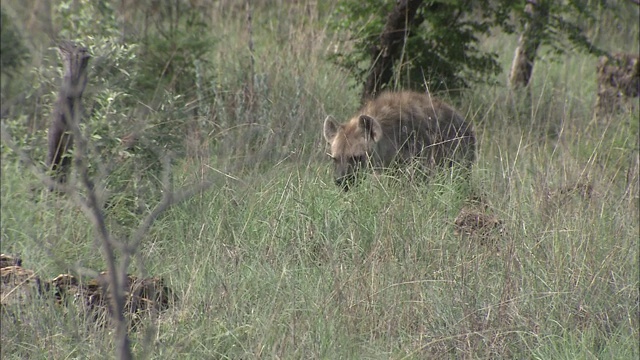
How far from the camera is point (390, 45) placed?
7.59 metres

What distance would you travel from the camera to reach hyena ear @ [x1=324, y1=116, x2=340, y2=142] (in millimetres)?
6324

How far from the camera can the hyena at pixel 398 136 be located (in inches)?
241

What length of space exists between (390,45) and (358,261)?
354cm

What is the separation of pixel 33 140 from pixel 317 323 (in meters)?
3.08

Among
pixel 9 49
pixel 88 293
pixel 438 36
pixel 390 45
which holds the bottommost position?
pixel 88 293

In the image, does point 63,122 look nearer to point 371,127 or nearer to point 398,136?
point 371,127

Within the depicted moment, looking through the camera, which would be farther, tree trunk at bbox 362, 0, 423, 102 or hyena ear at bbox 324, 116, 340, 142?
tree trunk at bbox 362, 0, 423, 102

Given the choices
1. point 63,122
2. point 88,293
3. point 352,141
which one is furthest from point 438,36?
point 88,293

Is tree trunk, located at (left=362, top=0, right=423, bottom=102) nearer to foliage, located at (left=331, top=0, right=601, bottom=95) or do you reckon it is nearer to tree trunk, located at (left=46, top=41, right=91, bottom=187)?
foliage, located at (left=331, top=0, right=601, bottom=95)

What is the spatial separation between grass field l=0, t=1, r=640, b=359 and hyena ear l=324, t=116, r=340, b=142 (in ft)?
0.23

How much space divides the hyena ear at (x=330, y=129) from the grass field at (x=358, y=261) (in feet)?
0.23

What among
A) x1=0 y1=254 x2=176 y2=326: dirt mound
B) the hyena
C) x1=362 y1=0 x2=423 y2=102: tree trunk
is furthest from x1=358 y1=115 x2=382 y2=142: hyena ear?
x1=0 y1=254 x2=176 y2=326: dirt mound

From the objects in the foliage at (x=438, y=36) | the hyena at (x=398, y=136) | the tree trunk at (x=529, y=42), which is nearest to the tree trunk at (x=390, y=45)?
the foliage at (x=438, y=36)

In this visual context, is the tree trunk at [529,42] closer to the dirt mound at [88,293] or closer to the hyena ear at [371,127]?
the hyena ear at [371,127]
